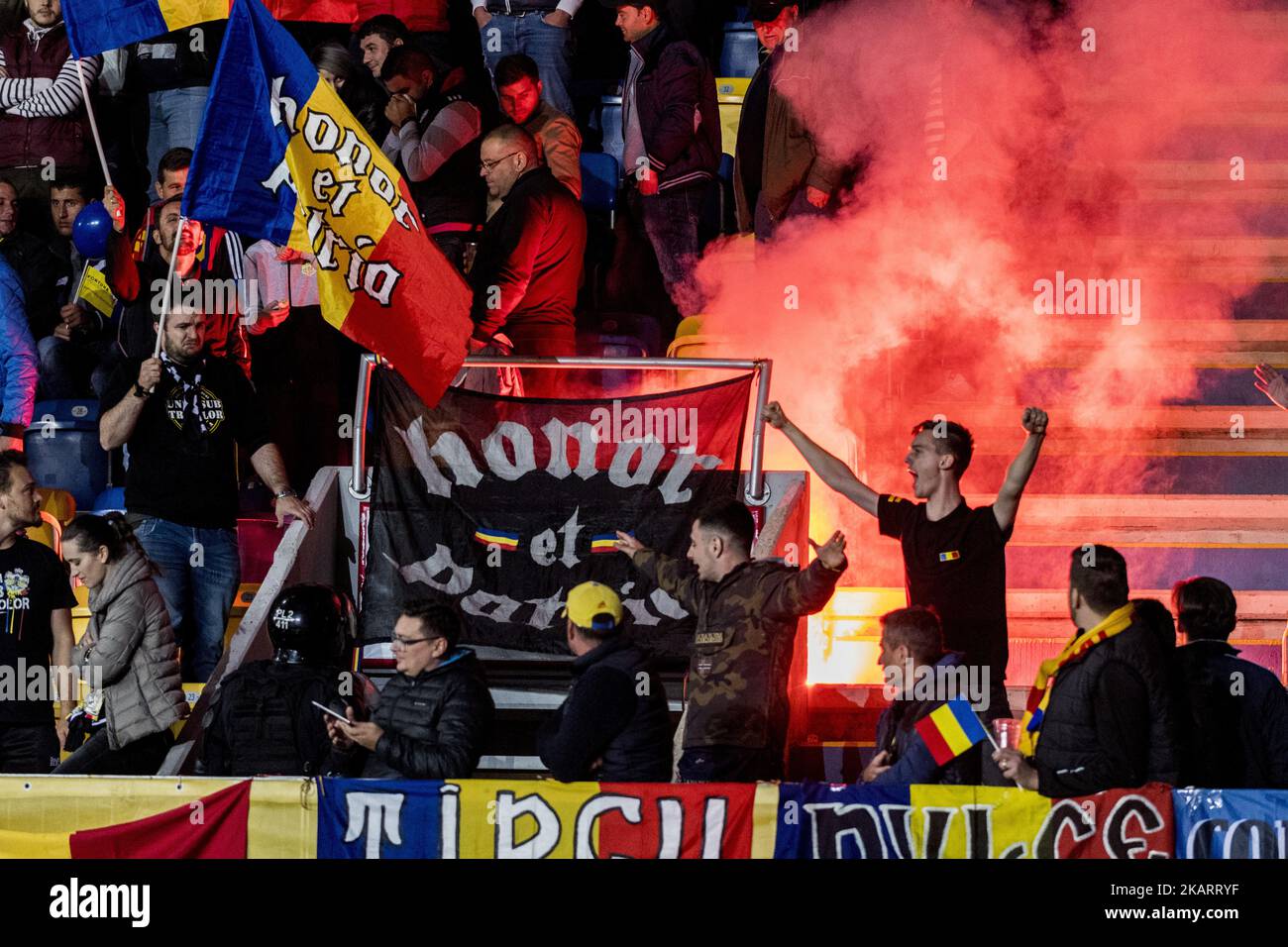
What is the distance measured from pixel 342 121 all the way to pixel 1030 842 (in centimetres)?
423

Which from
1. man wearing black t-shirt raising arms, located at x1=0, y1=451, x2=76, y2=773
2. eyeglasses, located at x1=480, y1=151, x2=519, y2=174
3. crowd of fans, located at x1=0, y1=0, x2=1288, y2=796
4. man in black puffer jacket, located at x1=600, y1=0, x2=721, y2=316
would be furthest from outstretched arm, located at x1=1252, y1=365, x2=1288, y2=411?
man wearing black t-shirt raising arms, located at x1=0, y1=451, x2=76, y2=773

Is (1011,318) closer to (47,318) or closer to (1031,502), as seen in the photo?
(1031,502)

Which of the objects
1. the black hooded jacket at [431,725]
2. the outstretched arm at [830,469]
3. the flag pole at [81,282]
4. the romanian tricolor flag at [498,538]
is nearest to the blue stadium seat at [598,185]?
the flag pole at [81,282]

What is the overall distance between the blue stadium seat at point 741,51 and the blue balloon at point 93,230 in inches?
205

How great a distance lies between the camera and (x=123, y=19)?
839 cm

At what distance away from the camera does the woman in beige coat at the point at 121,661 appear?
7465 mm

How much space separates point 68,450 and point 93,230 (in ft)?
4.48

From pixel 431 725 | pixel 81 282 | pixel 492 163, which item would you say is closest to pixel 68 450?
pixel 81 282

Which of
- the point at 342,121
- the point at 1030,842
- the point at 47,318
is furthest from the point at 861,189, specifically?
the point at 1030,842

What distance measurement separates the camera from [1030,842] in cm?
630

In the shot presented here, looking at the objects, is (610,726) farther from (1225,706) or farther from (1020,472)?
(1225,706)

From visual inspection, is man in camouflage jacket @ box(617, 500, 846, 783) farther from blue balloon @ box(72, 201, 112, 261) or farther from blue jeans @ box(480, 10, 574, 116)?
blue balloon @ box(72, 201, 112, 261)

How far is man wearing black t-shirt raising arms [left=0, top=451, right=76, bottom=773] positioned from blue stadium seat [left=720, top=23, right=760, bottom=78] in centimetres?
755

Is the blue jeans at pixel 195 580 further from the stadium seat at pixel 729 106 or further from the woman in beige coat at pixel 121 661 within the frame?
the stadium seat at pixel 729 106
